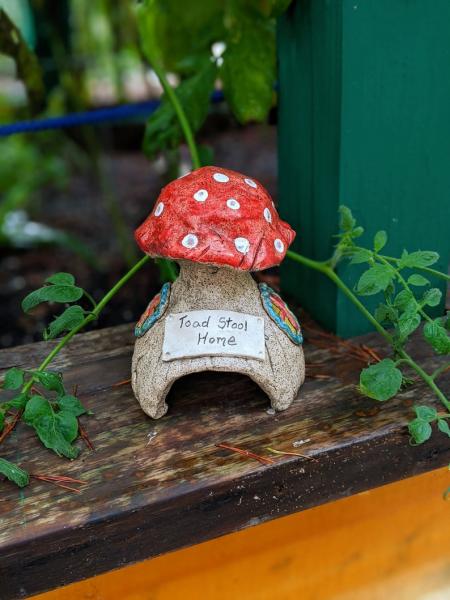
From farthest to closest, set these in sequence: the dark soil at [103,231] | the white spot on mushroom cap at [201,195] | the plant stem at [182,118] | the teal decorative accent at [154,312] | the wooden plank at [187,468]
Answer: the dark soil at [103,231] < the plant stem at [182,118] < the teal decorative accent at [154,312] < the white spot on mushroom cap at [201,195] < the wooden plank at [187,468]

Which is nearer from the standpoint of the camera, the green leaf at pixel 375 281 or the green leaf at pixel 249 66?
the green leaf at pixel 375 281

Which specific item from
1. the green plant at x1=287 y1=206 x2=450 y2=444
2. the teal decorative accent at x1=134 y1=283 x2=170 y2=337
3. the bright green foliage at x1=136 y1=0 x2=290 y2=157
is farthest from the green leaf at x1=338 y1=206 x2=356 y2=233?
the bright green foliage at x1=136 y1=0 x2=290 y2=157

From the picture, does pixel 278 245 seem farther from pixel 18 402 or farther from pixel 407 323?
pixel 18 402

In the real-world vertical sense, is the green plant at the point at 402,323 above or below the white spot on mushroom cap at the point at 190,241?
below

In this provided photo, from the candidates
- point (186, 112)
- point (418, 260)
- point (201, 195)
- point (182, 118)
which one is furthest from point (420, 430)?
point (186, 112)

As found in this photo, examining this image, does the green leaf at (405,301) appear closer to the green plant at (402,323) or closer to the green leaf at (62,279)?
the green plant at (402,323)

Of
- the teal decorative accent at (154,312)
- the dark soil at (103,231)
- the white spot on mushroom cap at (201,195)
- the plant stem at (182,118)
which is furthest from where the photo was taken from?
the dark soil at (103,231)

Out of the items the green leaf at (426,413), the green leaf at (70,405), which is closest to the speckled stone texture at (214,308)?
the green leaf at (70,405)
